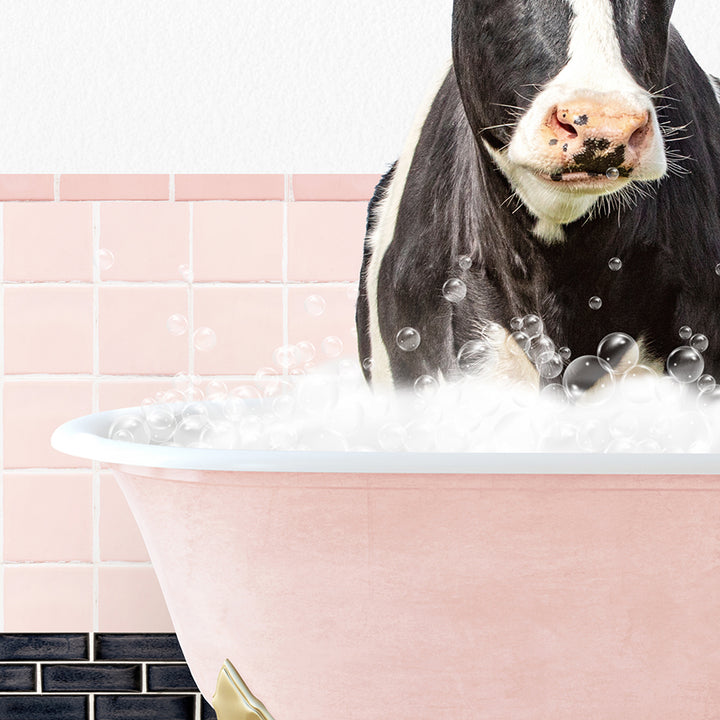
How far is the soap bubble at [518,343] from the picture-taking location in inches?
42.7

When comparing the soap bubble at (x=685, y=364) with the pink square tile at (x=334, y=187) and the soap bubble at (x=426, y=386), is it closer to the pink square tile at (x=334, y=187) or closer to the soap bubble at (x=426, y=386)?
the soap bubble at (x=426, y=386)

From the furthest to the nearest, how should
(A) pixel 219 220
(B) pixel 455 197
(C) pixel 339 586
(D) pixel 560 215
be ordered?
1. (A) pixel 219 220
2. (B) pixel 455 197
3. (D) pixel 560 215
4. (C) pixel 339 586

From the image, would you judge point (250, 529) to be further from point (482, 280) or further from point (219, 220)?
point (219, 220)

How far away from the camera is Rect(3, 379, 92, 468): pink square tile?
133cm

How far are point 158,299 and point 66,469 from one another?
0.30m

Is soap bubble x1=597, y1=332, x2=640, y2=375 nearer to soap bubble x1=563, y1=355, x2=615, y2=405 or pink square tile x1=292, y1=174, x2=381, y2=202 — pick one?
soap bubble x1=563, y1=355, x2=615, y2=405

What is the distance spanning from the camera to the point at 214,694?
0.81 m

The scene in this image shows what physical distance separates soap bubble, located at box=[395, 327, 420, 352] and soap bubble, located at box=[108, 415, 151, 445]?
369mm

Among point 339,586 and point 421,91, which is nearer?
point 339,586

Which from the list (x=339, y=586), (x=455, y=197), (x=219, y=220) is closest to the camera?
(x=339, y=586)

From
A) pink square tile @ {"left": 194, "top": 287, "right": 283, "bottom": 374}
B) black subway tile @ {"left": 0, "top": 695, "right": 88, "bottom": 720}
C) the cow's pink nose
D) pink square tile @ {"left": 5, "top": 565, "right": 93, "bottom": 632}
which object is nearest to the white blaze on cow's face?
the cow's pink nose

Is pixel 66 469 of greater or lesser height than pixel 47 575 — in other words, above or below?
above

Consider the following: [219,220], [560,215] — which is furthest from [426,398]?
[219,220]

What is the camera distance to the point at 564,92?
2.60 ft
